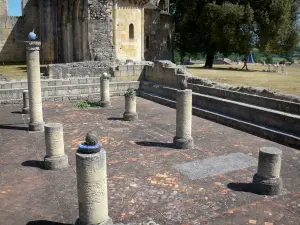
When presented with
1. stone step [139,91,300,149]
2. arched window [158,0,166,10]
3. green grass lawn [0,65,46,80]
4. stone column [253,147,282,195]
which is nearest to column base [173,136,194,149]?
stone step [139,91,300,149]

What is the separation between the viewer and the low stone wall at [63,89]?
14741 mm

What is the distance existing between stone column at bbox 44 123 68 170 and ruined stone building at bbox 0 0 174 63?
16737 mm

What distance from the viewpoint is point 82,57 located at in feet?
87.7

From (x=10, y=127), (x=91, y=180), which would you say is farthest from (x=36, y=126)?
(x=91, y=180)

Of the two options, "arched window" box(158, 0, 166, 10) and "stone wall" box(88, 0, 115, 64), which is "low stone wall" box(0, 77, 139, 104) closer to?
"stone wall" box(88, 0, 115, 64)

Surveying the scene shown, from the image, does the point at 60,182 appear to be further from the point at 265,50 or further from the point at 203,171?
the point at 265,50

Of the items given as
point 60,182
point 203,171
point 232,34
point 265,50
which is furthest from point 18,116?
point 265,50

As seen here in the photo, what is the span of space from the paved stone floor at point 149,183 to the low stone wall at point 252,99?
1426 mm

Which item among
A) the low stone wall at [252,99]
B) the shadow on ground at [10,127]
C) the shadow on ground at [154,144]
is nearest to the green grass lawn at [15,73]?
the shadow on ground at [10,127]

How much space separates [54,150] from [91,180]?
3128 mm

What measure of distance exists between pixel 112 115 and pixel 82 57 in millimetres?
15170

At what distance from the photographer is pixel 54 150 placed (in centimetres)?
726

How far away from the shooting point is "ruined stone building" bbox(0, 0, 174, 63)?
77.5ft

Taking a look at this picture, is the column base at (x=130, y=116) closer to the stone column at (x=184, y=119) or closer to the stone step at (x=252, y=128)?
the stone step at (x=252, y=128)
